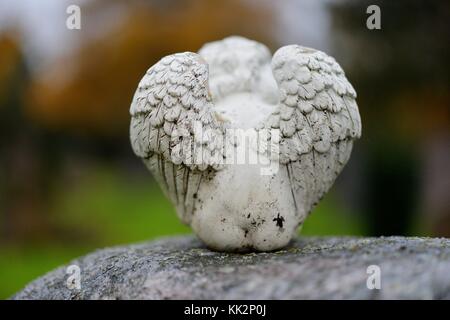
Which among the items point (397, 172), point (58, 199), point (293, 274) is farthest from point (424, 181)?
point (58, 199)

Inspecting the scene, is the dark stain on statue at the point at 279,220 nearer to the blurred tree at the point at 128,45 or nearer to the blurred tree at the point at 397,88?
the blurred tree at the point at 397,88

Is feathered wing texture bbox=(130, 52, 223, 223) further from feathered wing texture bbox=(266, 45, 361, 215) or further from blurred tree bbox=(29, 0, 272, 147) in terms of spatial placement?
blurred tree bbox=(29, 0, 272, 147)

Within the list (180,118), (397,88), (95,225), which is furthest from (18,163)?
(180,118)

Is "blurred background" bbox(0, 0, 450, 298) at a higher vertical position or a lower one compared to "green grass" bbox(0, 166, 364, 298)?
higher

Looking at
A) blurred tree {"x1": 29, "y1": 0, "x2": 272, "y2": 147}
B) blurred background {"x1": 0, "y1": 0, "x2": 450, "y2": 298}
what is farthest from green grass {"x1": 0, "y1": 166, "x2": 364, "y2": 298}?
blurred tree {"x1": 29, "y1": 0, "x2": 272, "y2": 147}

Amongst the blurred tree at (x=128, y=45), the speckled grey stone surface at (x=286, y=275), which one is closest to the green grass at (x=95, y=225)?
the blurred tree at (x=128, y=45)

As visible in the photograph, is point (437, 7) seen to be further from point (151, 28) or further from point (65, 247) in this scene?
point (65, 247)
